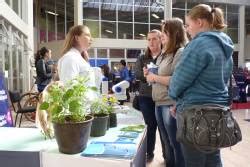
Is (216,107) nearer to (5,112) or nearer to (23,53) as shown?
(5,112)

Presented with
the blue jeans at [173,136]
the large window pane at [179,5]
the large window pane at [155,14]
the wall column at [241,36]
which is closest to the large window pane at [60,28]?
the large window pane at [155,14]

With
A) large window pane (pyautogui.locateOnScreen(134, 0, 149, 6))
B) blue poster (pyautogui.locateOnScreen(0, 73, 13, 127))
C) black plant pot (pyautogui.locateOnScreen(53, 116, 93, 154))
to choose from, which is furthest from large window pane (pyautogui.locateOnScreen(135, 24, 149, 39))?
black plant pot (pyautogui.locateOnScreen(53, 116, 93, 154))

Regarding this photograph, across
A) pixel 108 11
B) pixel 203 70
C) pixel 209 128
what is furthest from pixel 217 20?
pixel 108 11

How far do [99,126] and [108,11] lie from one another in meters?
15.8

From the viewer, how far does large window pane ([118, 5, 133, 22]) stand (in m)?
17.2

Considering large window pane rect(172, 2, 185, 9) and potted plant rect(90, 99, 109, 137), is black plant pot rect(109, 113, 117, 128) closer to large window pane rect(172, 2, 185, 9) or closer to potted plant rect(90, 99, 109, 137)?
potted plant rect(90, 99, 109, 137)

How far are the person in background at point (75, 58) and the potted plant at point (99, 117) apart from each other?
9.4 inches

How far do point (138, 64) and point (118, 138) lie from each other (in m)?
1.70

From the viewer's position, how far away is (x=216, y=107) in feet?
5.62

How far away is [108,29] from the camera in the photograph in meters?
16.9

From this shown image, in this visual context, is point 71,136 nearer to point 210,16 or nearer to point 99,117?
point 99,117

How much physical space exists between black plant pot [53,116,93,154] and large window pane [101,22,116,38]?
50.9 feet

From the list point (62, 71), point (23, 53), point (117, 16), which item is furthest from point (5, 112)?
point (117, 16)

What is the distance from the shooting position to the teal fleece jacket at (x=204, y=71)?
5.62 ft
